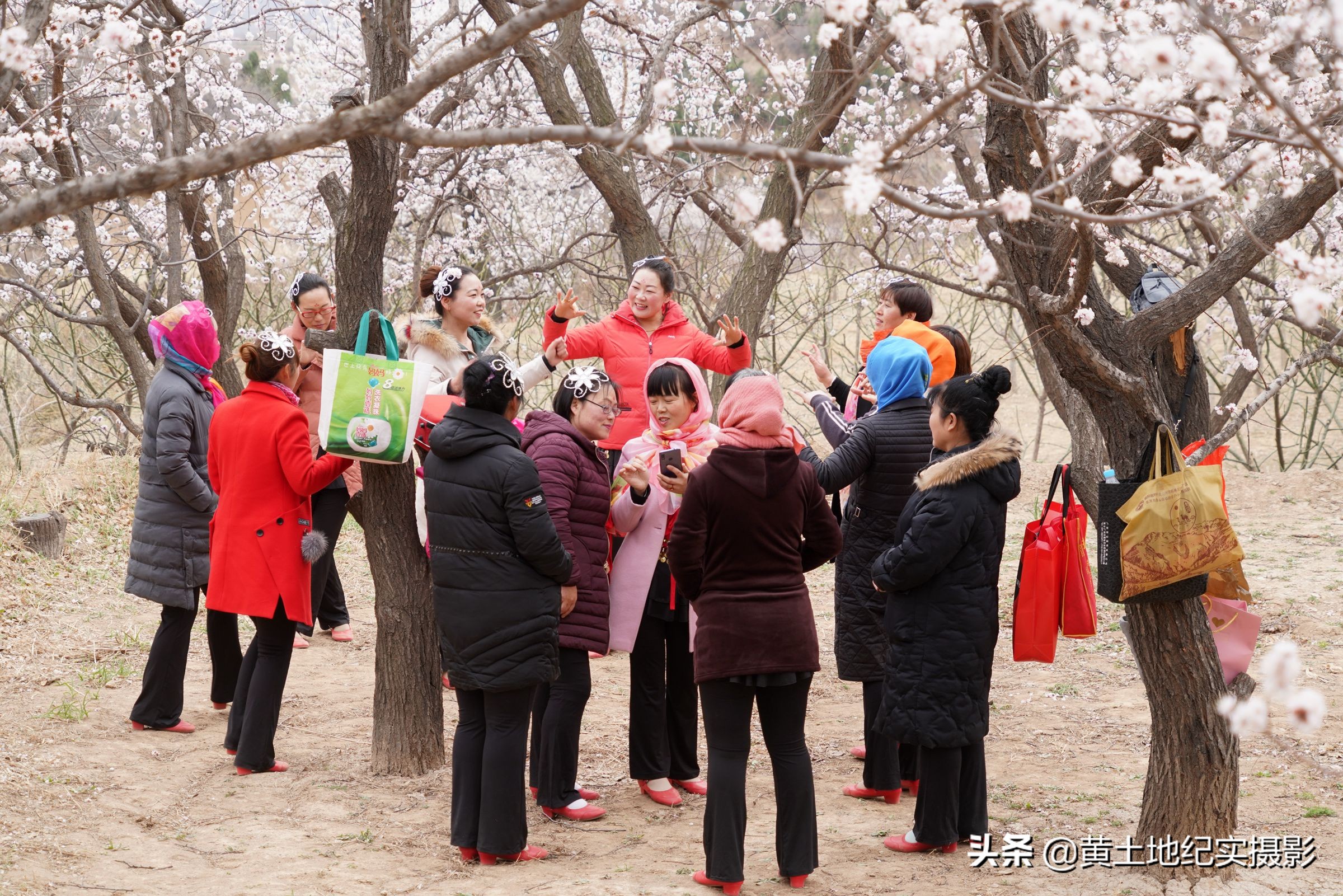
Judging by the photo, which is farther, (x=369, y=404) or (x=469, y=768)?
(x=369, y=404)

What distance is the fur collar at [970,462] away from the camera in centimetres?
371

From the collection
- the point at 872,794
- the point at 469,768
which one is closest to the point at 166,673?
the point at 469,768

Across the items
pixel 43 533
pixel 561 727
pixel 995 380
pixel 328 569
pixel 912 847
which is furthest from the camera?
pixel 43 533

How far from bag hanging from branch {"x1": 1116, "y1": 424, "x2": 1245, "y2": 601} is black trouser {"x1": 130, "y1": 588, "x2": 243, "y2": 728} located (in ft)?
11.8

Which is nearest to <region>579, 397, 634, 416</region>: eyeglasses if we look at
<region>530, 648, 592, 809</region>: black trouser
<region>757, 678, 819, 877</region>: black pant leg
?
<region>530, 648, 592, 809</region>: black trouser

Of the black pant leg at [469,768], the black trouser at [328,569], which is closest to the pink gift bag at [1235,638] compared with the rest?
the black pant leg at [469,768]

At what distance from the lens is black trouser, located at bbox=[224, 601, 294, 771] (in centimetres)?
456

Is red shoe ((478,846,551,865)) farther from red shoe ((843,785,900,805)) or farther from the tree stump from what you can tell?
the tree stump

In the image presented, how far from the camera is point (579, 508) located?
4016 mm

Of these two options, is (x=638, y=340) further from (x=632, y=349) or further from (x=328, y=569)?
(x=328, y=569)

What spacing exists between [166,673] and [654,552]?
93.5 inches

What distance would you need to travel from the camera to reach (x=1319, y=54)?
5.16 m

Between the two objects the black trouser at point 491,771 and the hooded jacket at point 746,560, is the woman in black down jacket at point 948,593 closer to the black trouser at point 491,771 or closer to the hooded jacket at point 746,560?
the hooded jacket at point 746,560

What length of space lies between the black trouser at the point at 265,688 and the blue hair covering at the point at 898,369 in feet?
8.07
